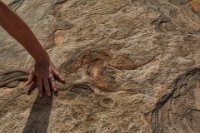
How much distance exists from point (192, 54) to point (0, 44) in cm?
103

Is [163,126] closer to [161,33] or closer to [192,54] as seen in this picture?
[192,54]

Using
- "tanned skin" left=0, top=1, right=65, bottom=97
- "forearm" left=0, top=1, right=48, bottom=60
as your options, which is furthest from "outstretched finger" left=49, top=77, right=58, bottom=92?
"forearm" left=0, top=1, right=48, bottom=60

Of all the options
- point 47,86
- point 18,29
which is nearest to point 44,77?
point 47,86

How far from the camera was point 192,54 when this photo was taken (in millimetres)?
1977

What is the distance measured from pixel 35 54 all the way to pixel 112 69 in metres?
0.36

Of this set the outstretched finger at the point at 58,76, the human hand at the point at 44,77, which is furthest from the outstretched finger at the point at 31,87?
the outstretched finger at the point at 58,76

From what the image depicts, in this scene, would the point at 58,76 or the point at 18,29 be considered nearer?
the point at 18,29

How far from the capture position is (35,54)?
191cm

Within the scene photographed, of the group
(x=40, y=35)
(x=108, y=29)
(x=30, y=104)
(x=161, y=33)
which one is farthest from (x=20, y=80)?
(x=161, y=33)

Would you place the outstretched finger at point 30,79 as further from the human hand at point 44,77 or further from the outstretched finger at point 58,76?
the outstretched finger at point 58,76

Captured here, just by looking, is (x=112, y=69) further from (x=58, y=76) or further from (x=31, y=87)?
(x=31, y=87)

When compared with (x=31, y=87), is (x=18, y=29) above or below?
above

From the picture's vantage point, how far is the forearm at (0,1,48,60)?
169 cm

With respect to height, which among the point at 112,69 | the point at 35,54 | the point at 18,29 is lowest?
the point at 112,69
